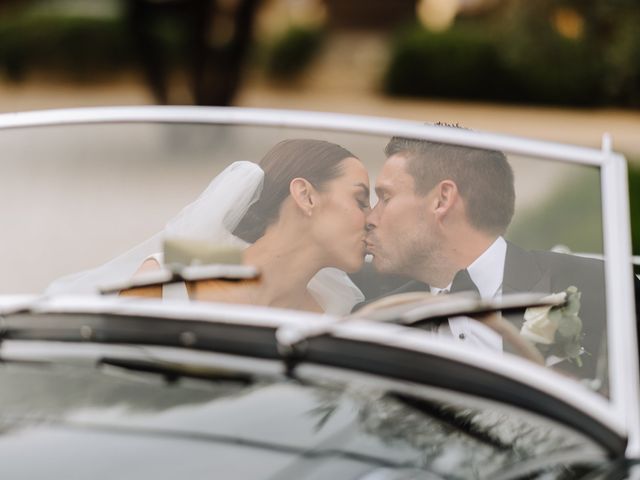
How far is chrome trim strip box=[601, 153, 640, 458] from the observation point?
8.11ft

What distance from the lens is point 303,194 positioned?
2.82 m

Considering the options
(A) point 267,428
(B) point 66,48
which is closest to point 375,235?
(A) point 267,428

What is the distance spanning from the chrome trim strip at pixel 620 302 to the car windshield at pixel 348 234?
39 millimetres

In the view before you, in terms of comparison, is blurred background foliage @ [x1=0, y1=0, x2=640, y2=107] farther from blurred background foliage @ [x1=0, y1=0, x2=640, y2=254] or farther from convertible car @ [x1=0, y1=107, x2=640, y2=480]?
convertible car @ [x1=0, y1=107, x2=640, y2=480]

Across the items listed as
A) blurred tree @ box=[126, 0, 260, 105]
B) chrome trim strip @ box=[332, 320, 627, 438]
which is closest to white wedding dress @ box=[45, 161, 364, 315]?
chrome trim strip @ box=[332, 320, 627, 438]

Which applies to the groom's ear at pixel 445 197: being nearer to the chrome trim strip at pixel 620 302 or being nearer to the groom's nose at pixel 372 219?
the groom's nose at pixel 372 219

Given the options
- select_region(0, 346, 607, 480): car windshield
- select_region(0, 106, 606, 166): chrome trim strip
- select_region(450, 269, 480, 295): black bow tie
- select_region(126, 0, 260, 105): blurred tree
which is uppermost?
select_region(126, 0, 260, 105): blurred tree

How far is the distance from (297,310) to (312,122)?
0.58 m

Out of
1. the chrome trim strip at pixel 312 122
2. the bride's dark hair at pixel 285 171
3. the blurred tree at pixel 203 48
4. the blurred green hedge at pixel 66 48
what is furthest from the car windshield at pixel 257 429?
the blurred green hedge at pixel 66 48

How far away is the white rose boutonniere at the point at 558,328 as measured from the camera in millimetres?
2631

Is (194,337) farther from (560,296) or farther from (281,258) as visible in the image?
(560,296)

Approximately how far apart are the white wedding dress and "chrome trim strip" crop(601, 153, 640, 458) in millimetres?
500

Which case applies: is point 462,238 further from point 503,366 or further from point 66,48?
point 66,48

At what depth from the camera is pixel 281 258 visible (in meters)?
2.74
